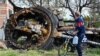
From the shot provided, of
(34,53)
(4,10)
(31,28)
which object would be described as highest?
(4,10)

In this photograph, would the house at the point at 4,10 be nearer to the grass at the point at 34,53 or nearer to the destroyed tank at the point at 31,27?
the destroyed tank at the point at 31,27

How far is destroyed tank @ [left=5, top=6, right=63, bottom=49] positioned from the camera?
16.3 metres

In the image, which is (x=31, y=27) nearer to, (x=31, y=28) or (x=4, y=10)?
(x=31, y=28)

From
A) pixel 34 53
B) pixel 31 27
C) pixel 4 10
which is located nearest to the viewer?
pixel 34 53

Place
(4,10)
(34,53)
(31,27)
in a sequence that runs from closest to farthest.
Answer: (34,53)
(31,27)
(4,10)

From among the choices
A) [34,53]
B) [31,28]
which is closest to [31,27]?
[31,28]

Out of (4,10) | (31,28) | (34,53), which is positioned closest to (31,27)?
(31,28)

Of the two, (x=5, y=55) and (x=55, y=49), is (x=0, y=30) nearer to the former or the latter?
(x=55, y=49)

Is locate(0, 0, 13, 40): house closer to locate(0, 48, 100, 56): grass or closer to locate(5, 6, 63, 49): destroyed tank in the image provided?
locate(5, 6, 63, 49): destroyed tank

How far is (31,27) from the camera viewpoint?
1644cm

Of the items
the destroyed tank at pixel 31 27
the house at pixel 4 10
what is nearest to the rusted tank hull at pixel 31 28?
the destroyed tank at pixel 31 27

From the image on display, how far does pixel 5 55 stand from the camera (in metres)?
13.1

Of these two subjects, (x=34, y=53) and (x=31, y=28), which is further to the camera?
(x=31, y=28)

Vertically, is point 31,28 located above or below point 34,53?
above
